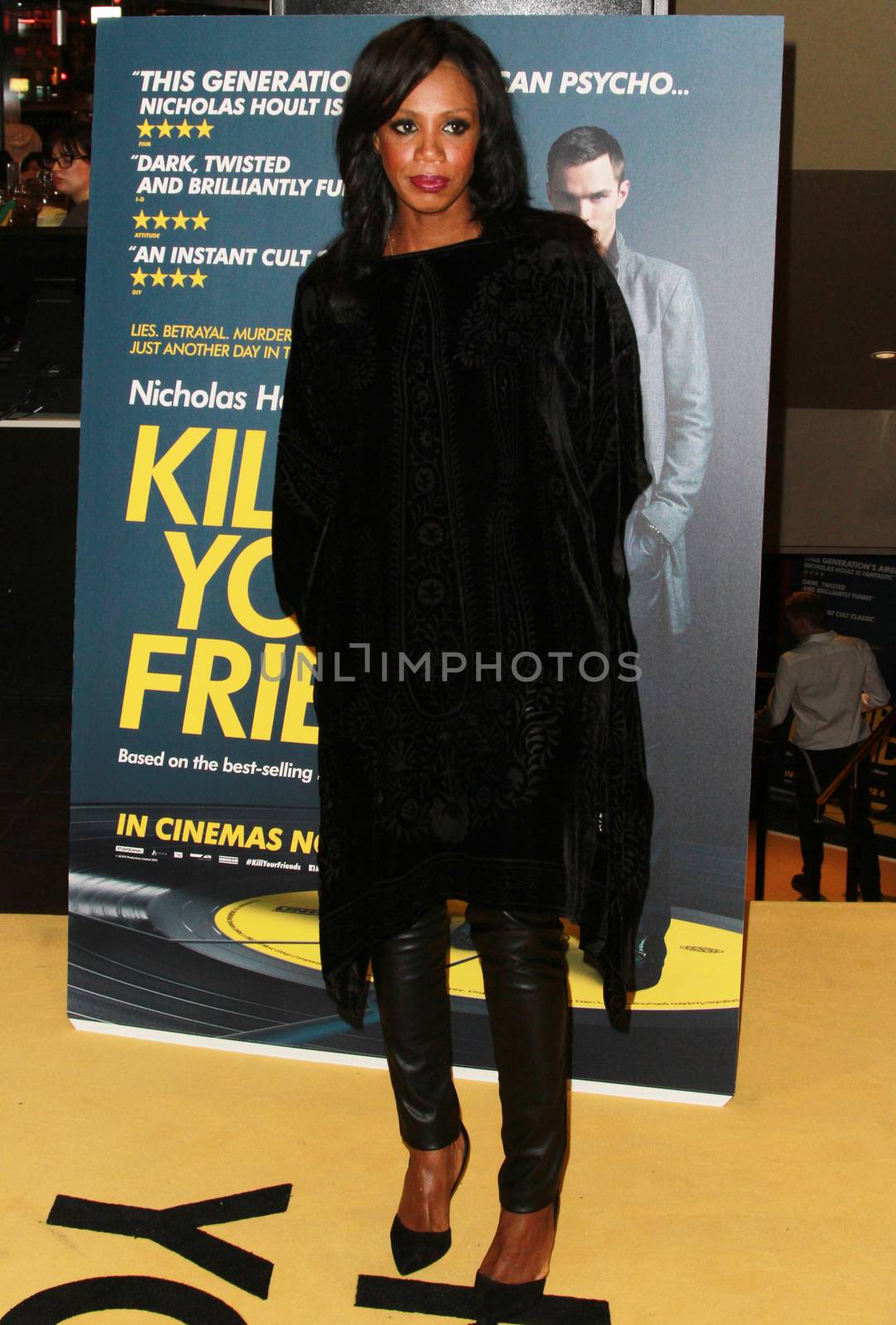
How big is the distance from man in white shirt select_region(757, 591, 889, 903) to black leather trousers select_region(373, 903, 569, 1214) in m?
4.27

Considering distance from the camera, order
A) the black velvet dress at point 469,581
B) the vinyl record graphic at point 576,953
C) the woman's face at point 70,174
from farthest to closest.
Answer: the woman's face at point 70,174
the vinyl record graphic at point 576,953
the black velvet dress at point 469,581

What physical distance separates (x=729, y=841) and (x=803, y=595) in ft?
12.5

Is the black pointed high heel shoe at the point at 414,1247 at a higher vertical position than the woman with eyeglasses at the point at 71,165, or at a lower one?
lower

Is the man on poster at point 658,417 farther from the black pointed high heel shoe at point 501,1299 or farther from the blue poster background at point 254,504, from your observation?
the black pointed high heel shoe at point 501,1299

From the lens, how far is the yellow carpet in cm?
179

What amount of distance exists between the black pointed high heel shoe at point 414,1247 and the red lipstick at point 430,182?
137 centimetres

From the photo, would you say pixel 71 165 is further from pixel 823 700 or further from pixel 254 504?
pixel 823 700

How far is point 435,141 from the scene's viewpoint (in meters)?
1.76

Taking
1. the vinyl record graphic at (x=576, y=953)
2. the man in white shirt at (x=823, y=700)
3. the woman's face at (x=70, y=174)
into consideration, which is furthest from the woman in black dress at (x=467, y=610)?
the man in white shirt at (x=823, y=700)

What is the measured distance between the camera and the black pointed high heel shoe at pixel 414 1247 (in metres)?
1.80

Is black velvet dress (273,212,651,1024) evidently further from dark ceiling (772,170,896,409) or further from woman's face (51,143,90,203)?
woman's face (51,143,90,203)

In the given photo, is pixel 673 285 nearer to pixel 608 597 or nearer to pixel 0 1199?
pixel 608 597

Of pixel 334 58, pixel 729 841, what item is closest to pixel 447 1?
pixel 334 58

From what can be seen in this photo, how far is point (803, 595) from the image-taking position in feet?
19.2
